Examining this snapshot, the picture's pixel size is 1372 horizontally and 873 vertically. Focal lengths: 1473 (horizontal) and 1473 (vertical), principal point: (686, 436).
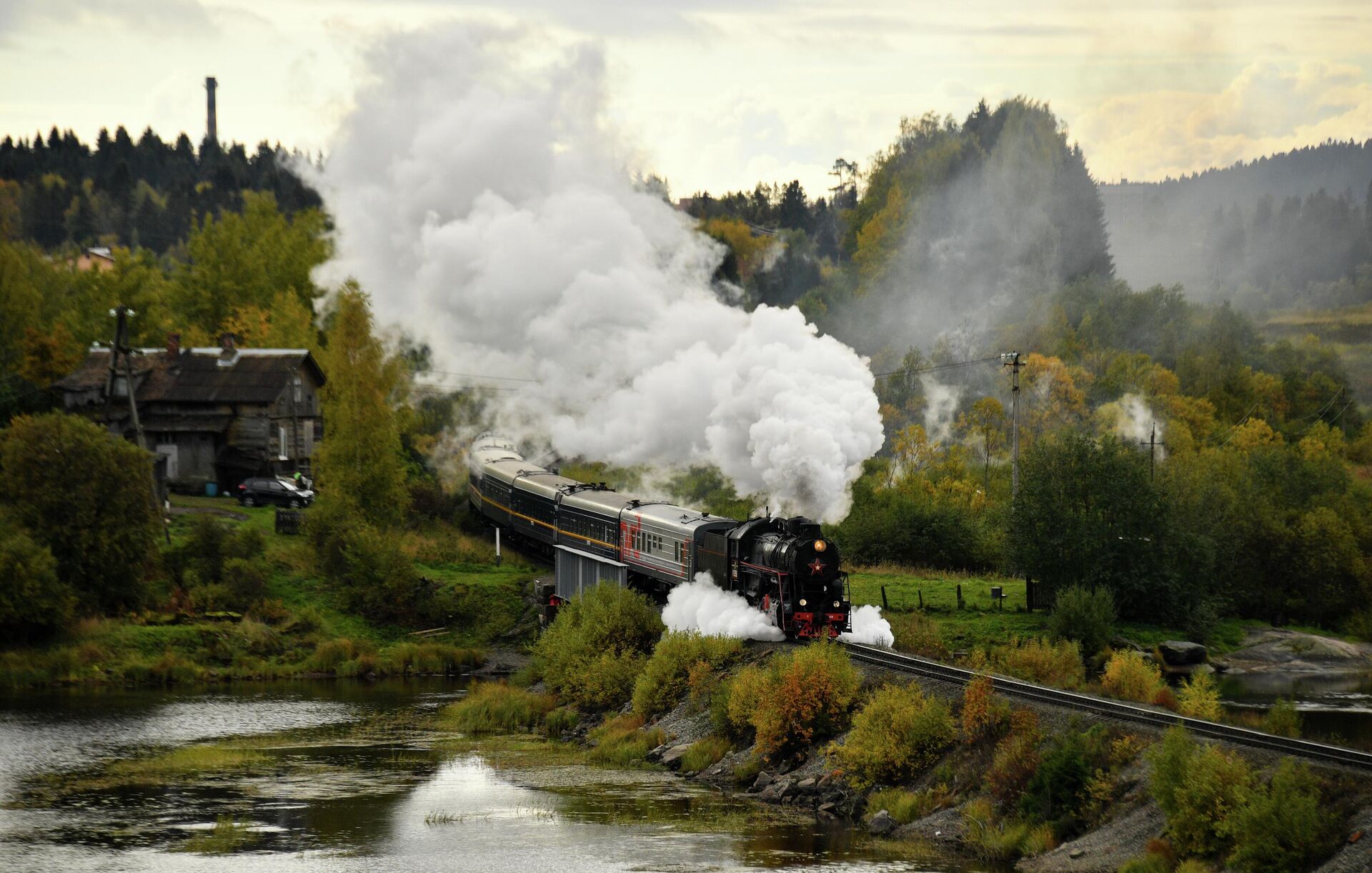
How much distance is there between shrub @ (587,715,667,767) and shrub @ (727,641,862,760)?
435 cm

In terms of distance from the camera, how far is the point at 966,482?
79.9 meters

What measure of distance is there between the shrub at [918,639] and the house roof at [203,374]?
42152 mm

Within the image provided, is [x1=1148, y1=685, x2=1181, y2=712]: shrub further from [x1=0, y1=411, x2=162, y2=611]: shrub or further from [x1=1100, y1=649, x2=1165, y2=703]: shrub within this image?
[x1=0, y1=411, x2=162, y2=611]: shrub

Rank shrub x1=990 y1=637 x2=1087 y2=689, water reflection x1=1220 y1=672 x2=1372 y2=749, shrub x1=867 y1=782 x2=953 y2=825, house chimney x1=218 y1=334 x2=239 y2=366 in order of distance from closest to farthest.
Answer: shrub x1=867 y1=782 x2=953 y2=825 < shrub x1=990 y1=637 x2=1087 y2=689 < water reflection x1=1220 y1=672 x2=1372 y2=749 < house chimney x1=218 y1=334 x2=239 y2=366

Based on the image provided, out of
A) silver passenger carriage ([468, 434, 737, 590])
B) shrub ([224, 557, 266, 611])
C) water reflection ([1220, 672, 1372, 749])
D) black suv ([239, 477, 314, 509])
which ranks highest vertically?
black suv ([239, 477, 314, 509])

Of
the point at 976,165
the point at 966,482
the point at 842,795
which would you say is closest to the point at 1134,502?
the point at 966,482

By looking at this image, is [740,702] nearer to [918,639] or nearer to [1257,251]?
[918,639]

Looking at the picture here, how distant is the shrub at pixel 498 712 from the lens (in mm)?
44781

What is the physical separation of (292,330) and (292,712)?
46.9m

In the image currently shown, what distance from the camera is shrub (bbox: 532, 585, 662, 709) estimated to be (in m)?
44.9

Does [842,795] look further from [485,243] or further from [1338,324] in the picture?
[1338,324]

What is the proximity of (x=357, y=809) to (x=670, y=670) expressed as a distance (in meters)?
11.1

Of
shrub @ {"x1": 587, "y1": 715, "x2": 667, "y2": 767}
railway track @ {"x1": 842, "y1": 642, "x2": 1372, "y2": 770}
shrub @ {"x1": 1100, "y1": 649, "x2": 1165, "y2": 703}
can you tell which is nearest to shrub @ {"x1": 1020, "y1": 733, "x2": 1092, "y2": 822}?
railway track @ {"x1": 842, "y1": 642, "x2": 1372, "y2": 770}

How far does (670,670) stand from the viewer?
137 ft
